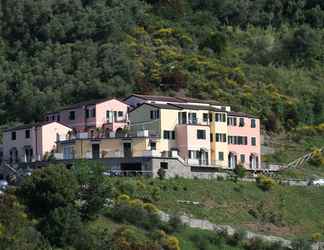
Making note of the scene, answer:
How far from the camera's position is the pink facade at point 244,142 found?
4469 inches

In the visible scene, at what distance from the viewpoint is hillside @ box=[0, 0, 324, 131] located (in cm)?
12812

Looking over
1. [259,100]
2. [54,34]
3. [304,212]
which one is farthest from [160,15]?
[304,212]

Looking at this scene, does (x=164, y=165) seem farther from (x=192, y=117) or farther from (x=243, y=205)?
(x=192, y=117)

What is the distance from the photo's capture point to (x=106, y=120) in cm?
11269

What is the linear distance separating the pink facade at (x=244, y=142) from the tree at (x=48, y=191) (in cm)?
2451

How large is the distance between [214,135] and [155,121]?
478 cm

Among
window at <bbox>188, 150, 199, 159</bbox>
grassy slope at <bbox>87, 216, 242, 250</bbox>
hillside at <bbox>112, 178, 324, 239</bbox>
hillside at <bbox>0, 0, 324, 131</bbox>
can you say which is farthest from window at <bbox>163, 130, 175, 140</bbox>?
hillside at <bbox>0, 0, 324, 131</bbox>

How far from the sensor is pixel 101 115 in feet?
370

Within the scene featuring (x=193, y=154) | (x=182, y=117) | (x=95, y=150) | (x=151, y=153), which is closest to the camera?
(x=151, y=153)

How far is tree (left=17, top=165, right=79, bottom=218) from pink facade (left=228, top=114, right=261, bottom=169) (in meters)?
24.5

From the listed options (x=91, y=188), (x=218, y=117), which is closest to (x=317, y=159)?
(x=218, y=117)

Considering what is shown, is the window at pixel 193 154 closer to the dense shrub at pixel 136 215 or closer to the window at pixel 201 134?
the window at pixel 201 134

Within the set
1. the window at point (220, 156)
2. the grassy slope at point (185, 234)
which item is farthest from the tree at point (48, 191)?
the window at point (220, 156)

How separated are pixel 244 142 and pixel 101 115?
11.6m
